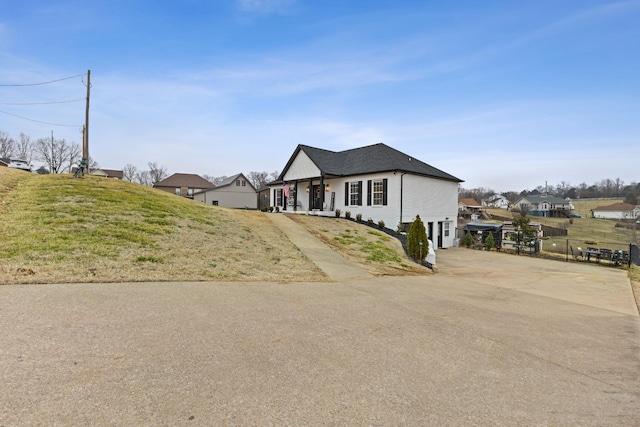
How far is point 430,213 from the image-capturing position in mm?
22453

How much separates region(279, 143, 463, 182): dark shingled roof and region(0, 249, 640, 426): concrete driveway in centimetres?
1605

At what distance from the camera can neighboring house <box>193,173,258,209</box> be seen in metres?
45.0

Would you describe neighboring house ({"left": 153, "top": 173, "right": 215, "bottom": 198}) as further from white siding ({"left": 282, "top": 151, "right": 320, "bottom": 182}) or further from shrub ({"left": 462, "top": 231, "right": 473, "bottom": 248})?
shrub ({"left": 462, "top": 231, "right": 473, "bottom": 248})

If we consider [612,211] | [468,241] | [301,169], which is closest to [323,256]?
[301,169]

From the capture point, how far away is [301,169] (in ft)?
83.1

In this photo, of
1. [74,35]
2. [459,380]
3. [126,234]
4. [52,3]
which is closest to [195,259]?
[126,234]

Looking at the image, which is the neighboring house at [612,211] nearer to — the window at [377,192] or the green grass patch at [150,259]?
the window at [377,192]

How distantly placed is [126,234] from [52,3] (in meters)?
9.78

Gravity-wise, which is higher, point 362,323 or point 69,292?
point 69,292

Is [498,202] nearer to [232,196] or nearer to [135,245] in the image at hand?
[232,196]

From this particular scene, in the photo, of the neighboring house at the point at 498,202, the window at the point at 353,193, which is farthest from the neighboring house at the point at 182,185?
the neighboring house at the point at 498,202

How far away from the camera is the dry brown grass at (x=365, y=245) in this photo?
36.7ft

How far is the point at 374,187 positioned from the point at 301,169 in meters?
7.30

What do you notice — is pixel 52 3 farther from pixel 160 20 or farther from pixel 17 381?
pixel 17 381
